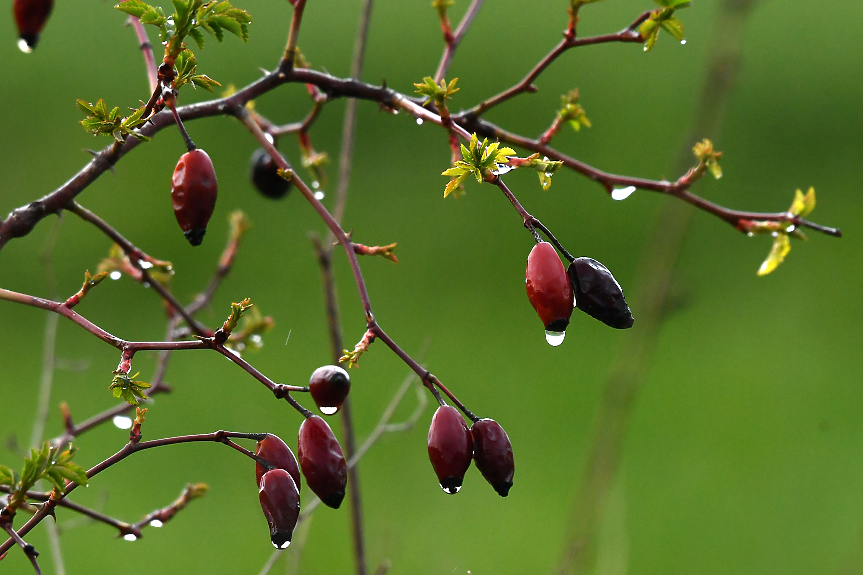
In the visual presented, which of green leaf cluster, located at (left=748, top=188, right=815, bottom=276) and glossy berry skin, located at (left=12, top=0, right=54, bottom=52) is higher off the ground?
green leaf cluster, located at (left=748, top=188, right=815, bottom=276)

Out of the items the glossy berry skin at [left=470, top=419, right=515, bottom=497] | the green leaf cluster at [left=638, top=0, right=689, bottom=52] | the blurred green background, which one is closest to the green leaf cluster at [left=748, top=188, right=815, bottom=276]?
the green leaf cluster at [left=638, top=0, right=689, bottom=52]

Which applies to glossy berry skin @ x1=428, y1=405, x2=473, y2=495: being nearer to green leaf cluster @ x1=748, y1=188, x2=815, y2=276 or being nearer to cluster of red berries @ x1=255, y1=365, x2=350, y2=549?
cluster of red berries @ x1=255, y1=365, x2=350, y2=549

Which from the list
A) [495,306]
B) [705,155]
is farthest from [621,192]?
[495,306]

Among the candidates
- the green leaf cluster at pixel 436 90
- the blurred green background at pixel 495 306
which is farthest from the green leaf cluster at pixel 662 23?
the blurred green background at pixel 495 306

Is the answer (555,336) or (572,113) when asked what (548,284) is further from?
(572,113)

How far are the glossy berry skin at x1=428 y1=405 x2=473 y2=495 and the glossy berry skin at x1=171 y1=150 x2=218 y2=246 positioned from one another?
20 centimetres

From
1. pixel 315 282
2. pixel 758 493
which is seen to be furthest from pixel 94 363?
pixel 758 493

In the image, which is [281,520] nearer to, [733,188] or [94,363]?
[94,363]

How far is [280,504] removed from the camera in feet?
1.63

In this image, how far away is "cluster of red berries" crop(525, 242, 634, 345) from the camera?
1.70ft

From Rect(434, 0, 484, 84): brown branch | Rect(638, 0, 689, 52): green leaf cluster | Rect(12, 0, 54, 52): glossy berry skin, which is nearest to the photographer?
Rect(12, 0, 54, 52): glossy berry skin

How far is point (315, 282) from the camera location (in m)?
3.36

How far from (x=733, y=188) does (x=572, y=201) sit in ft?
2.23

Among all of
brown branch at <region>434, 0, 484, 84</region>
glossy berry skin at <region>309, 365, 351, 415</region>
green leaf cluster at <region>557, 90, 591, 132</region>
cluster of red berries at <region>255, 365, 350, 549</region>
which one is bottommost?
cluster of red berries at <region>255, 365, 350, 549</region>
